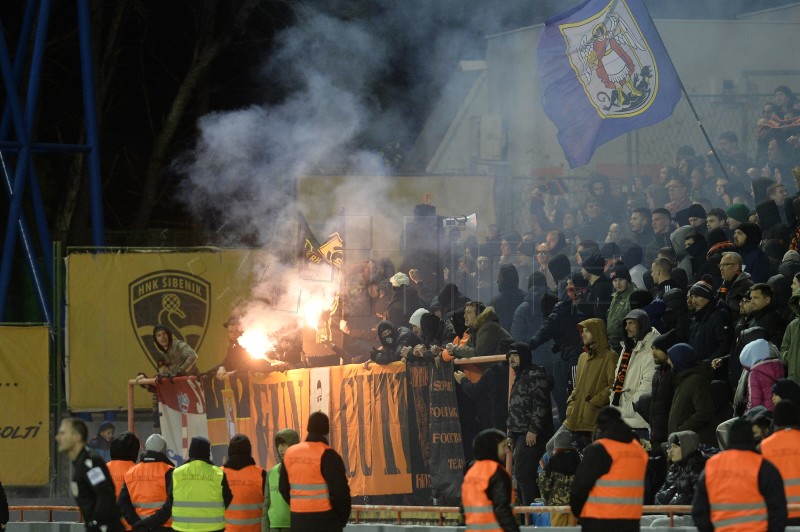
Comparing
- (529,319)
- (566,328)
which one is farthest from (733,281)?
(529,319)

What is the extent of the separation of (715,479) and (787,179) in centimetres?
→ 875

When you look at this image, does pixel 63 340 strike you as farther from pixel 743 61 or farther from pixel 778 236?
pixel 743 61

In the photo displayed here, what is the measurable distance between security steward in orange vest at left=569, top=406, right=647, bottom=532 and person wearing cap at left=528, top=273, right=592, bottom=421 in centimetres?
374

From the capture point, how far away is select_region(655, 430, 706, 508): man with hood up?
432 inches

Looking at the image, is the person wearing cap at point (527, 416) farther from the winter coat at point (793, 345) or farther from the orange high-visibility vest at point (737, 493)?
the orange high-visibility vest at point (737, 493)

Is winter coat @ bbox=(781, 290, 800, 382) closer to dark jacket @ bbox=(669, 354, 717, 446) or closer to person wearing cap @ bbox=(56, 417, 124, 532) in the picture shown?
dark jacket @ bbox=(669, 354, 717, 446)

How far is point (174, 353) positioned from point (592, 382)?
569 centimetres

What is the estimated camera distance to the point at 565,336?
1352cm

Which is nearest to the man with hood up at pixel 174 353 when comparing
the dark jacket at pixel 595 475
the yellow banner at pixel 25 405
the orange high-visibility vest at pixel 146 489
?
the yellow banner at pixel 25 405

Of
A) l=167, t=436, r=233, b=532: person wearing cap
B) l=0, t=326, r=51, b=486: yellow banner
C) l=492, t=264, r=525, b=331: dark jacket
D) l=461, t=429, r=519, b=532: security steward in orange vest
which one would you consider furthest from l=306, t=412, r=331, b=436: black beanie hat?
l=0, t=326, r=51, b=486: yellow banner

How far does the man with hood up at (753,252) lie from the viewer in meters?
13.1

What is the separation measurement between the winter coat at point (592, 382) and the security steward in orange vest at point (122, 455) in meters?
3.60

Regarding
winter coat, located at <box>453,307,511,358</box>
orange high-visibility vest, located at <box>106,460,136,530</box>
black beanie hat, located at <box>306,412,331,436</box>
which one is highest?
winter coat, located at <box>453,307,511,358</box>

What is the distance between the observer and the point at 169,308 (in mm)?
18656
